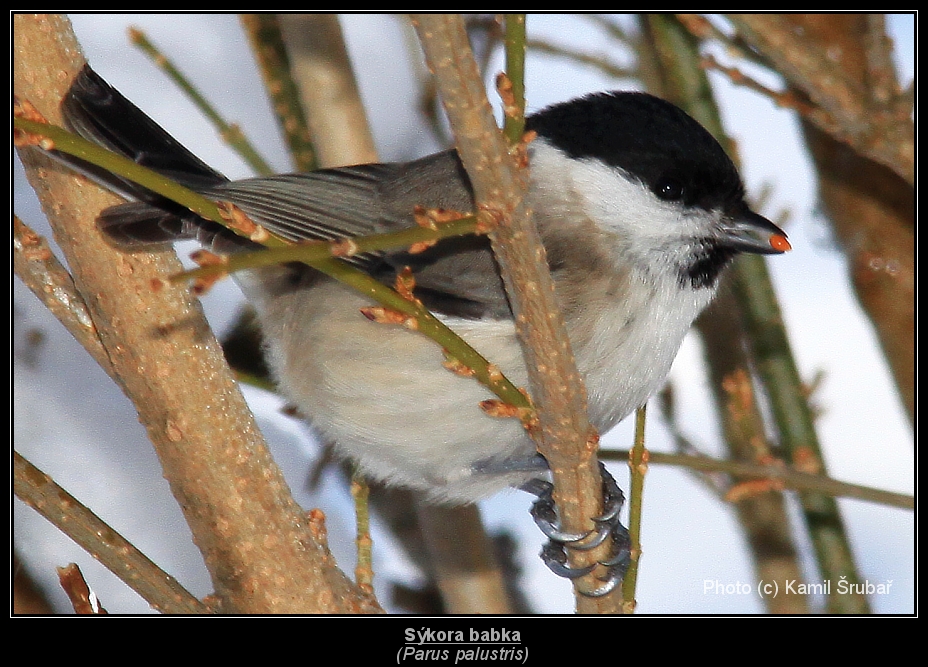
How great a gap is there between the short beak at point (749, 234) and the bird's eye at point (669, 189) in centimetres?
8

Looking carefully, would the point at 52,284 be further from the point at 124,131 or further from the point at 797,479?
the point at 797,479

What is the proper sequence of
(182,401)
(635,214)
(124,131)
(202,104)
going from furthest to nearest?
(202,104)
(635,214)
(124,131)
(182,401)

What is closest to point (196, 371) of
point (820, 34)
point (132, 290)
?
point (132, 290)

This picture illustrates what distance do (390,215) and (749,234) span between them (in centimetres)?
53

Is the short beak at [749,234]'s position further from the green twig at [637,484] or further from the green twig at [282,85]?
the green twig at [282,85]

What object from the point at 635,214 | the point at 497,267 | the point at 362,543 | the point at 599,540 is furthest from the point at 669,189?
the point at 362,543

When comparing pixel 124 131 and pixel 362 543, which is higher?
pixel 124 131

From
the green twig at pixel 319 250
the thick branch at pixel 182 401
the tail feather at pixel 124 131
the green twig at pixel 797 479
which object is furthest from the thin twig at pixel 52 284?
the green twig at pixel 797 479

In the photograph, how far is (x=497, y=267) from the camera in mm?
1382

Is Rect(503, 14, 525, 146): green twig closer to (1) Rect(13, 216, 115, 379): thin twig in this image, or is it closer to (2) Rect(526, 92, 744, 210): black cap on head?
(2) Rect(526, 92, 744, 210): black cap on head

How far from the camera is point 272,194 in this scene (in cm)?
142

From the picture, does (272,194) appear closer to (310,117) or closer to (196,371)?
(196,371)
